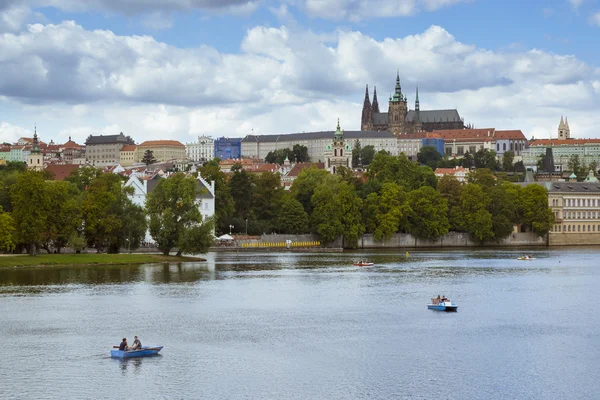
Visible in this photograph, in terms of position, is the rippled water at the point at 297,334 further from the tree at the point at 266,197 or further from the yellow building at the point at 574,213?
the yellow building at the point at 574,213

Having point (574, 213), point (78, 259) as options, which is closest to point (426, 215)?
point (574, 213)

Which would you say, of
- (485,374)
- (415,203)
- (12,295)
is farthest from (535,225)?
(485,374)

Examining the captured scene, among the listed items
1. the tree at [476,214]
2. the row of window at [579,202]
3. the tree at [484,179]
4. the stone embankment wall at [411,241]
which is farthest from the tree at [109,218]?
the row of window at [579,202]

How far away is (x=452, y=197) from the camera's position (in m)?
147

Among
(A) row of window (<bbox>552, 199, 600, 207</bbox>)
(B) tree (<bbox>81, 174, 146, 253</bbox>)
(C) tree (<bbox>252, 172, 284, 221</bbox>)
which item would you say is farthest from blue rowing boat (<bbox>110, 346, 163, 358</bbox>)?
(A) row of window (<bbox>552, 199, 600, 207</bbox>)

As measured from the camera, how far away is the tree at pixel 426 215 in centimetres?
13800

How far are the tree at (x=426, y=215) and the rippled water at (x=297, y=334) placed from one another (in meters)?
50.5

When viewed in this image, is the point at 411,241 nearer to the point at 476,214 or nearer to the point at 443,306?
the point at 476,214

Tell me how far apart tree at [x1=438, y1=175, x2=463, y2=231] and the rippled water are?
55.8 metres

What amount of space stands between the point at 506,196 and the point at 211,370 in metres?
110

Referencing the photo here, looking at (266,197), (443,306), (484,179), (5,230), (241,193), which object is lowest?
(443,306)

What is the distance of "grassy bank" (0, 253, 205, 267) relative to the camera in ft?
283

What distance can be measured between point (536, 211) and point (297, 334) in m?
104

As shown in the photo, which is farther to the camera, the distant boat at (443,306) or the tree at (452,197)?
the tree at (452,197)
